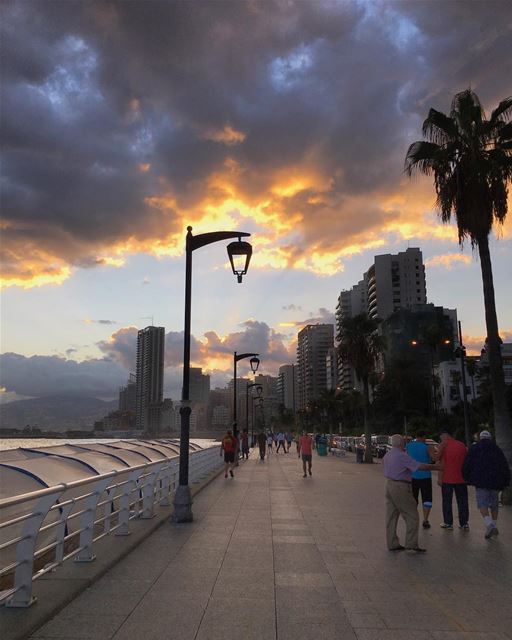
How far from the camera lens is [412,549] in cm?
778

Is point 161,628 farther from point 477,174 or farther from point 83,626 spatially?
point 477,174

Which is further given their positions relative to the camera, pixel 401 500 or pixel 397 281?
pixel 397 281

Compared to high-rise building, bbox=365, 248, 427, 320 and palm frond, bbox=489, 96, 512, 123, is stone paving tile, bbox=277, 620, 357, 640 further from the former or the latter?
high-rise building, bbox=365, 248, 427, 320

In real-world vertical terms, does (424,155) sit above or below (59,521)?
above

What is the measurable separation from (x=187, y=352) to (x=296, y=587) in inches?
233

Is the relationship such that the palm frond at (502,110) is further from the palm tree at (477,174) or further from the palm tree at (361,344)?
the palm tree at (361,344)

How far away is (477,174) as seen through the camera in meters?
15.4

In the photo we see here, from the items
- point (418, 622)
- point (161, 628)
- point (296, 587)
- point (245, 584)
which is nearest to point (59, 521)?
point (161, 628)

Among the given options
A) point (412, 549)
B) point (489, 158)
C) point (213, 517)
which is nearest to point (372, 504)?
point (213, 517)

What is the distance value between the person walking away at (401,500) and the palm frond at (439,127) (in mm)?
11460

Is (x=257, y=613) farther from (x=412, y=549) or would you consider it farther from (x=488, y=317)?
(x=488, y=317)

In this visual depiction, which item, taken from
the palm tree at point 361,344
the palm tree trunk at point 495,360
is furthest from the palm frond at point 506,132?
the palm tree at point 361,344

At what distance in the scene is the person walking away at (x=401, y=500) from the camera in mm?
7762

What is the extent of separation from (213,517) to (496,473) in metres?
5.40
